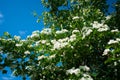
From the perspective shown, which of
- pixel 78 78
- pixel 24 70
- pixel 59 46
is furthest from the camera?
pixel 24 70

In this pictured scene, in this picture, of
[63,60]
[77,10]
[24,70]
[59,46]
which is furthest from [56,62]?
[77,10]

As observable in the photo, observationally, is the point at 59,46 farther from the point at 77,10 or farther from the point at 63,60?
the point at 77,10

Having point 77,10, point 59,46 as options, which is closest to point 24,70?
point 59,46

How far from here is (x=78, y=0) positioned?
21391mm

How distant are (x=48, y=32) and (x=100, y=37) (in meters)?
2.88

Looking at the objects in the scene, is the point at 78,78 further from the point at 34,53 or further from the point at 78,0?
the point at 78,0

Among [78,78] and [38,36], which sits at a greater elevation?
[38,36]

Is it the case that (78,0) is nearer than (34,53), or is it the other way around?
(34,53)

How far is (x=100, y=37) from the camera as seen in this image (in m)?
12.7

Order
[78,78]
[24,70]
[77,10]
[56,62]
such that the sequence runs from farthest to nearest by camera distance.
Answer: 1. [77,10]
2. [24,70]
3. [56,62]
4. [78,78]

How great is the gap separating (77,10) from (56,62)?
912cm

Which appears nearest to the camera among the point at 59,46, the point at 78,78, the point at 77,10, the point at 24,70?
the point at 78,78

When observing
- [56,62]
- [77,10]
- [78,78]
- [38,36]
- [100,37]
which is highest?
[77,10]

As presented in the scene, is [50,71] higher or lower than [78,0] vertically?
lower
